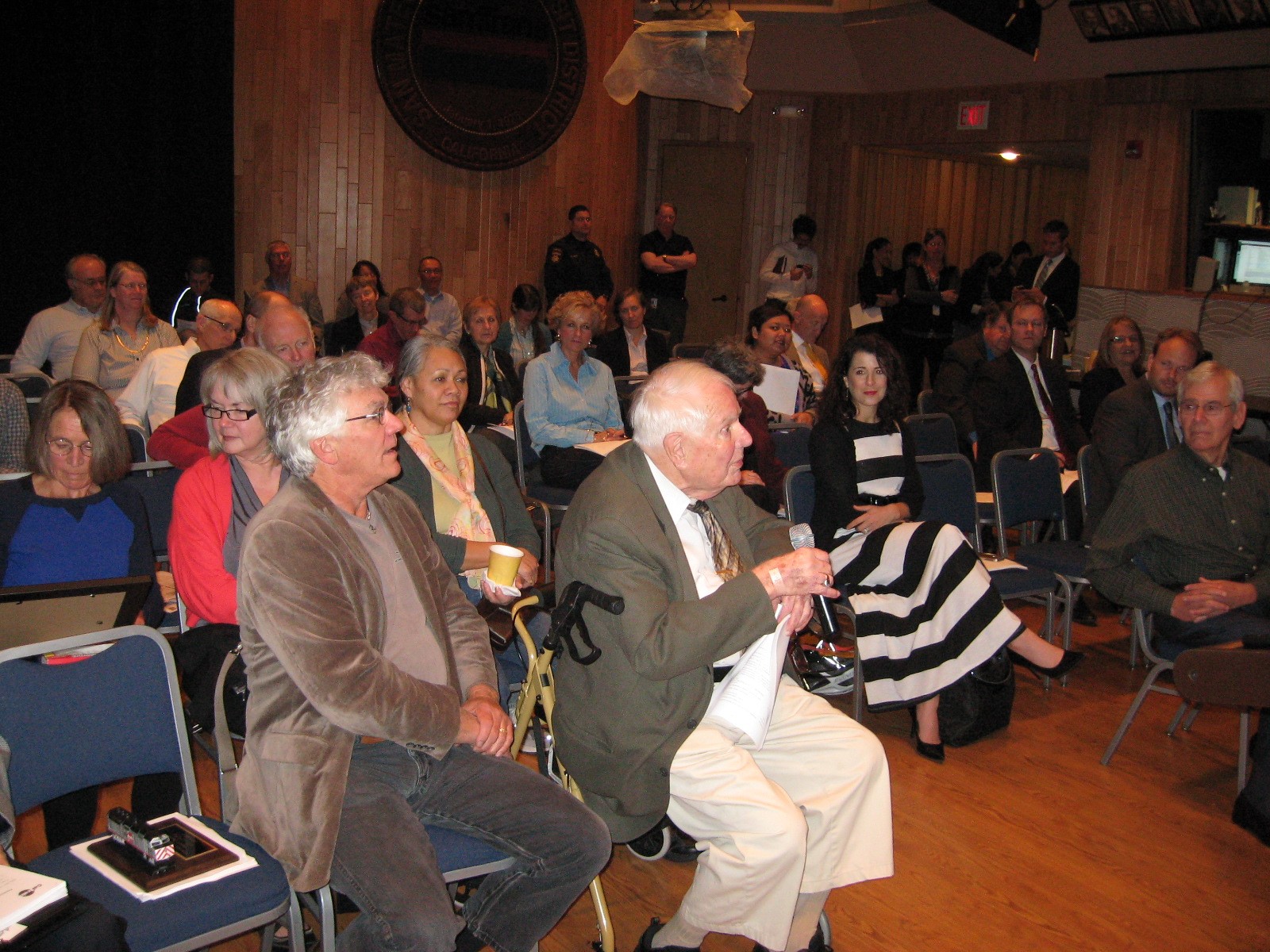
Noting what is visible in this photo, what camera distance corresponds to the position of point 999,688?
3.95 metres

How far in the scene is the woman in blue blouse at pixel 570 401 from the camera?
5031 millimetres

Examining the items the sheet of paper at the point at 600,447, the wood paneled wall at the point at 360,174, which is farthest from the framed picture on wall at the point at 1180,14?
the sheet of paper at the point at 600,447

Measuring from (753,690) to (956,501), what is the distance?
2.24 metres

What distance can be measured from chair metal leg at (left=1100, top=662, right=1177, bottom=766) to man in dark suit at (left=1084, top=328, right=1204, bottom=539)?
115 cm

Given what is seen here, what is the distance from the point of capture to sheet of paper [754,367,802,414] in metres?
5.52

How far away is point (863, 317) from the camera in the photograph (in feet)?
31.6

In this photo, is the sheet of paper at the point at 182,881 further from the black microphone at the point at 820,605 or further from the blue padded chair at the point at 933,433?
the blue padded chair at the point at 933,433

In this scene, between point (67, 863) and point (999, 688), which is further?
point (999, 688)

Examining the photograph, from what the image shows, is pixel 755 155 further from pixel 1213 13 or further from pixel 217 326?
pixel 217 326

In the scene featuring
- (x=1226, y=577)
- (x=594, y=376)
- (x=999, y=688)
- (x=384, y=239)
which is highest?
(x=384, y=239)

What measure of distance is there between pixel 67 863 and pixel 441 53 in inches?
320

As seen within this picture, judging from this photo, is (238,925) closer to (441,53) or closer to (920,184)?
(441,53)

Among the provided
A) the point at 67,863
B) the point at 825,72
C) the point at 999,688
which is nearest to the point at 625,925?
the point at 67,863

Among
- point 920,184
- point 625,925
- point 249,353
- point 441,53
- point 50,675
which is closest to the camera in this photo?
point 50,675
